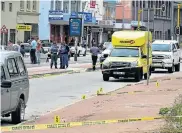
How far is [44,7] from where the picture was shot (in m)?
78.1

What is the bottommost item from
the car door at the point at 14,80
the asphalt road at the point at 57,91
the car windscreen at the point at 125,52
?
the asphalt road at the point at 57,91

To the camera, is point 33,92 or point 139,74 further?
point 139,74

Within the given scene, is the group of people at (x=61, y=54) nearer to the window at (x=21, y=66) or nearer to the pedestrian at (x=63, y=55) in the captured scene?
the pedestrian at (x=63, y=55)

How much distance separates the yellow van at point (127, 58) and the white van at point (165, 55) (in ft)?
19.6

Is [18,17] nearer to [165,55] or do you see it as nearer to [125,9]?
[125,9]

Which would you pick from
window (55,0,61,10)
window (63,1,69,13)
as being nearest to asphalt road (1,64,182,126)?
window (55,0,61,10)

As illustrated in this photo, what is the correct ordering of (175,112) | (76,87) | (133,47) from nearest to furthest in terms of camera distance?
(175,112)
(76,87)
(133,47)

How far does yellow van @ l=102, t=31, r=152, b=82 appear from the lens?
2966cm

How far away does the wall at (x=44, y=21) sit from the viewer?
78062mm

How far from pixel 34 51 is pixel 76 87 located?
1665 cm

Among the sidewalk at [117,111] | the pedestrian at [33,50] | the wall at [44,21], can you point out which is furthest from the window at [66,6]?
the sidewalk at [117,111]

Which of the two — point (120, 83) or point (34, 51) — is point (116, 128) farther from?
point (34, 51)

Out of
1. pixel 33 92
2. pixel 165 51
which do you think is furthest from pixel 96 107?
pixel 165 51

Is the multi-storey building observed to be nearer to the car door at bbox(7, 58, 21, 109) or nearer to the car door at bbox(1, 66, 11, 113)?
the car door at bbox(7, 58, 21, 109)
